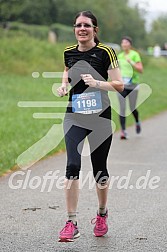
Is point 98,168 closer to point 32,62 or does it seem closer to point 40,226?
point 40,226

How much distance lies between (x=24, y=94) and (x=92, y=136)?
17.4 meters

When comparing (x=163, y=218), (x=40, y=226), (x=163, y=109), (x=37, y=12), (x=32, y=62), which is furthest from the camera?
(x=37, y=12)

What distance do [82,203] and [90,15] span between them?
2.42 m

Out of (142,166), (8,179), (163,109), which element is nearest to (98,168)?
(8,179)

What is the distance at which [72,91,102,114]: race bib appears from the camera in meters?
6.12

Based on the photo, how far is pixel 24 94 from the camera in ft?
76.9

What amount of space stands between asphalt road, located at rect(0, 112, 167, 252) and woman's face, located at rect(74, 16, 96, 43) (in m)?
1.78

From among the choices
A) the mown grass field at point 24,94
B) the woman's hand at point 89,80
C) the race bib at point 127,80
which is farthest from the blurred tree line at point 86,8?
the woman's hand at point 89,80

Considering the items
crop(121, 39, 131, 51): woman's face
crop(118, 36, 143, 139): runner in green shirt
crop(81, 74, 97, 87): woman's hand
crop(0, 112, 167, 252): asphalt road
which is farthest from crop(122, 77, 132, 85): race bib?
crop(81, 74, 97, 87): woman's hand

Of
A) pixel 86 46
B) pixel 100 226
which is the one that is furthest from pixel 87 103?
pixel 100 226

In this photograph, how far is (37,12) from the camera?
61.6 metres

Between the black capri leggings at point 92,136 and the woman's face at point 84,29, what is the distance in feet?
2.26

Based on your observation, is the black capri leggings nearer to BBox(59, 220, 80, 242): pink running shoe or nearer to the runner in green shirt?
BBox(59, 220, 80, 242): pink running shoe

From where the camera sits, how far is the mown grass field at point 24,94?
1242 centimetres
